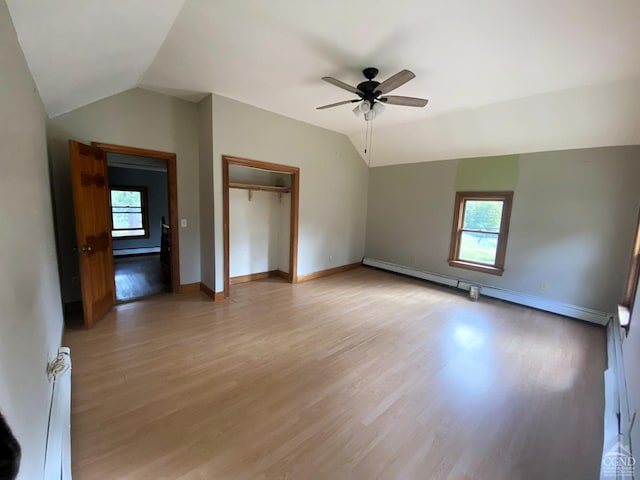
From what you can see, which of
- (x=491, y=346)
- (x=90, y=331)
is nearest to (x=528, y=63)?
(x=491, y=346)

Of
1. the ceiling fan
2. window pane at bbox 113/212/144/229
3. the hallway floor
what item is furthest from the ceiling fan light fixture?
window pane at bbox 113/212/144/229

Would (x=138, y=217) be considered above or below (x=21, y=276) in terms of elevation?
below

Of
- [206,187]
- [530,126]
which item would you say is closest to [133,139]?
[206,187]

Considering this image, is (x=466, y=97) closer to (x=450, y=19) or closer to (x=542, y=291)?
(x=450, y=19)

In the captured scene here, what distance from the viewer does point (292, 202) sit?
15.5 ft

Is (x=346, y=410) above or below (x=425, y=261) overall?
below

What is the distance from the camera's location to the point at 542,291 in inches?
158

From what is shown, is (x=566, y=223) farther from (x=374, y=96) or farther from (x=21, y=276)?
(x=21, y=276)

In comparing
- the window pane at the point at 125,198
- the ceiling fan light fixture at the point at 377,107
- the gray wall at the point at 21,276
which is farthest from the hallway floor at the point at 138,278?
the ceiling fan light fixture at the point at 377,107

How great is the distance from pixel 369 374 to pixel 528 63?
3.19 meters

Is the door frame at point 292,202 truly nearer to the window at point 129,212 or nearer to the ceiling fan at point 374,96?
the ceiling fan at point 374,96

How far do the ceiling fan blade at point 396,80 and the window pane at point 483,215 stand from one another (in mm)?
3007

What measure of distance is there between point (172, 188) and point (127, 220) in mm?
4230

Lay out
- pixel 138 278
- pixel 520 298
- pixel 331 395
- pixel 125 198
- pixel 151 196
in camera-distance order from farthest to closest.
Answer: pixel 151 196
pixel 125 198
pixel 138 278
pixel 520 298
pixel 331 395
